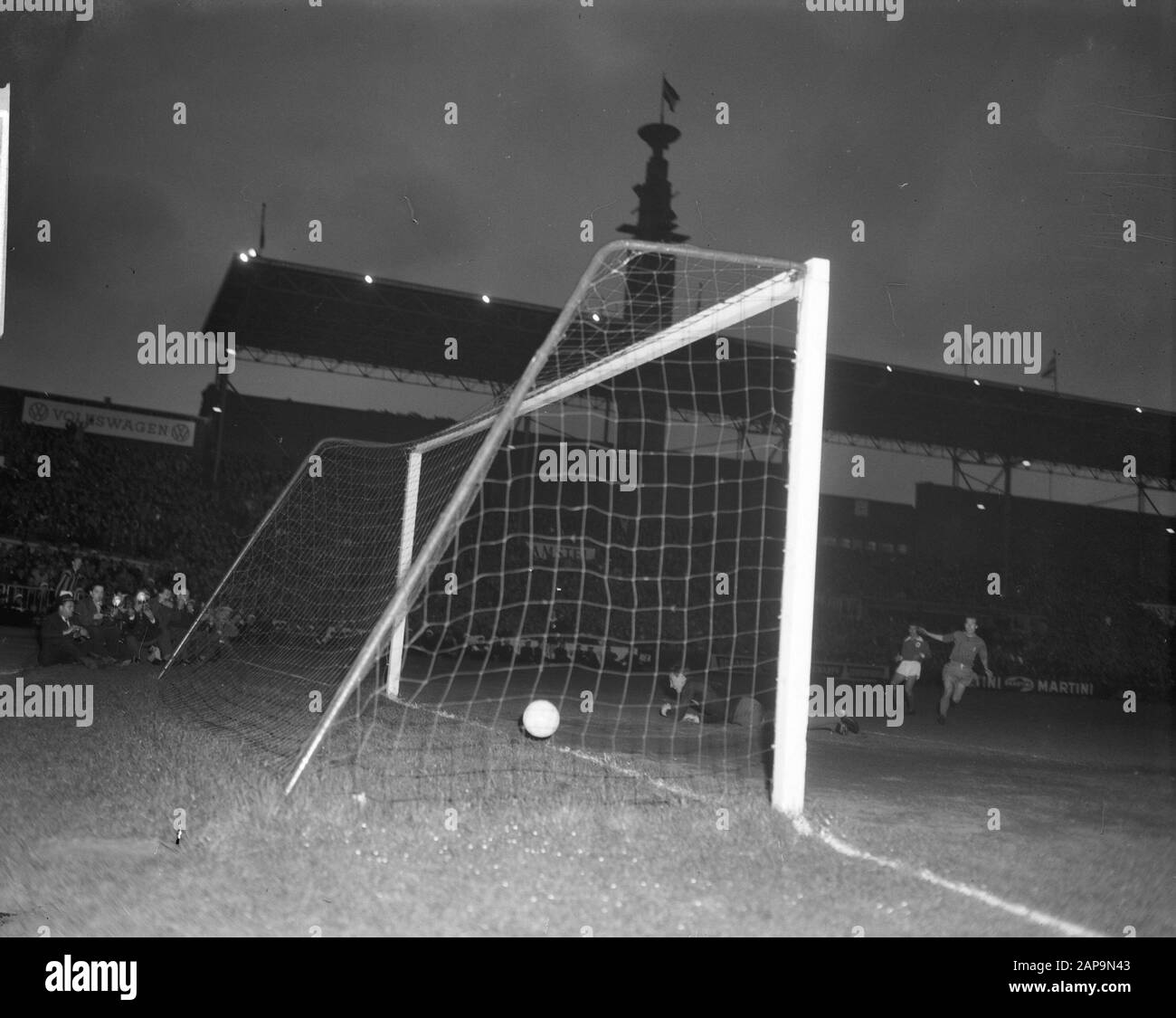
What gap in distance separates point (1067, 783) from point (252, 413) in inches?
1012

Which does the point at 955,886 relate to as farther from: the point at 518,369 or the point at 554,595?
the point at 518,369

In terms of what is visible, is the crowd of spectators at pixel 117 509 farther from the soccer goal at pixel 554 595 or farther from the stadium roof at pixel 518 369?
the stadium roof at pixel 518 369

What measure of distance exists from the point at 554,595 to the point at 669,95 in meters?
26.2

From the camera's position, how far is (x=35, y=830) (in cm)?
444

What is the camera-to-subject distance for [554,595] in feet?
A: 27.8

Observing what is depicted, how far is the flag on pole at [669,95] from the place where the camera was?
29.4m

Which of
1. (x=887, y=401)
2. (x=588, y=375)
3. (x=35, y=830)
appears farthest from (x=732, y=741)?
(x=887, y=401)

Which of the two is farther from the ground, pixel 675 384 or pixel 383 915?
pixel 675 384

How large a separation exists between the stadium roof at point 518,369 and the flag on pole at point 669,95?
26.8ft

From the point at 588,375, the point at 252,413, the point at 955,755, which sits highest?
the point at 252,413
